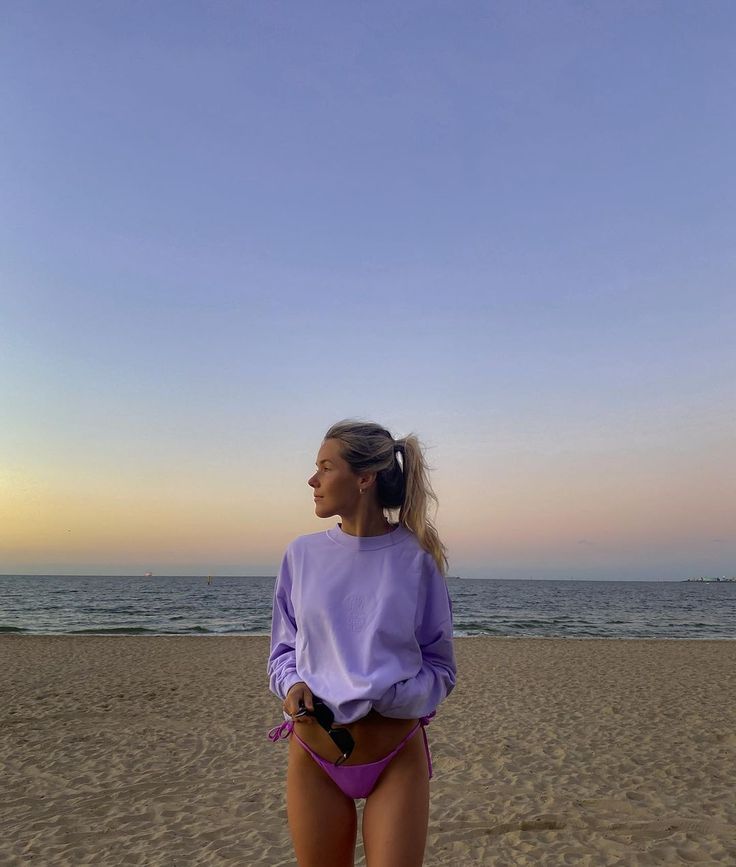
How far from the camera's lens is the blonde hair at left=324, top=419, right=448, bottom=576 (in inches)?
77.3

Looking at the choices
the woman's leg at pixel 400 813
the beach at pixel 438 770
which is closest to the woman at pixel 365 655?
the woman's leg at pixel 400 813

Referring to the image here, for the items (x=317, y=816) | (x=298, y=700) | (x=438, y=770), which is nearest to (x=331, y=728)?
(x=298, y=700)

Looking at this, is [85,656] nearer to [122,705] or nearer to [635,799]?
[122,705]

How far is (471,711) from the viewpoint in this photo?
32.2 feet

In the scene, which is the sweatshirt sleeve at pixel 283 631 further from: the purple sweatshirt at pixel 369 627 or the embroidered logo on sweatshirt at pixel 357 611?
the embroidered logo on sweatshirt at pixel 357 611

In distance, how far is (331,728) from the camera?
5.77ft

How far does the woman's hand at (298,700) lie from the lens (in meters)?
1.78

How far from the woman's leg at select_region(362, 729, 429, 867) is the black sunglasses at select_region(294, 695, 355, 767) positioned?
0.14 m

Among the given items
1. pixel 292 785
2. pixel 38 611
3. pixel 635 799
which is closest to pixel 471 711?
pixel 635 799

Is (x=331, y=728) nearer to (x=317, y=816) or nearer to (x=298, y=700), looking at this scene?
(x=298, y=700)

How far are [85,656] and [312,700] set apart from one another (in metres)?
16.9

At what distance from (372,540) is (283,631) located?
1.37ft

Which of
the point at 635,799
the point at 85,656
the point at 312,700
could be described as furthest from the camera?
the point at 85,656

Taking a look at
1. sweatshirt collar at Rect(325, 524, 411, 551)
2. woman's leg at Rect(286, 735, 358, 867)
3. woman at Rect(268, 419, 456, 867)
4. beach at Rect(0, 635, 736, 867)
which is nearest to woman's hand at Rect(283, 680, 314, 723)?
woman at Rect(268, 419, 456, 867)
